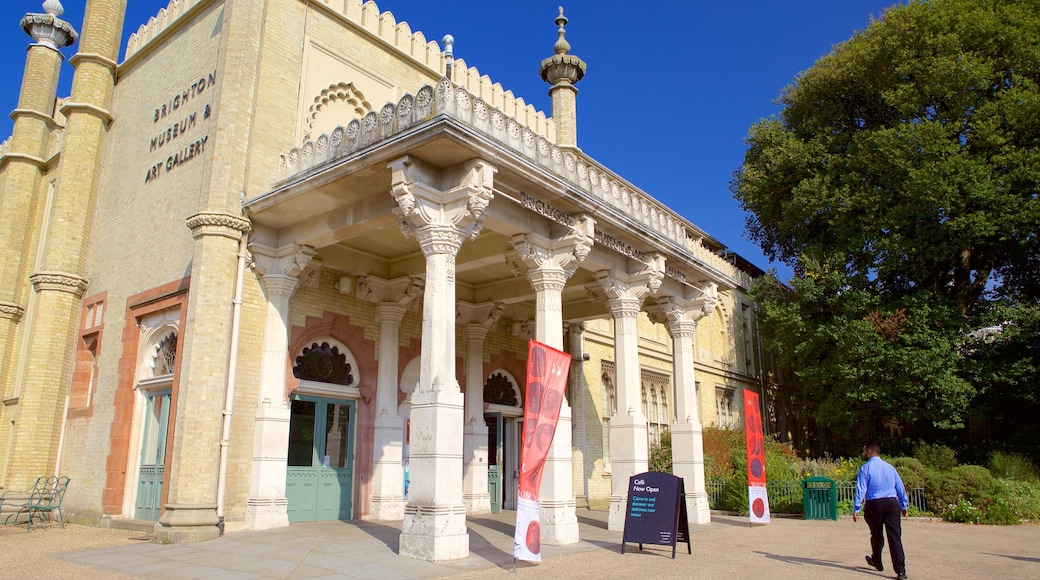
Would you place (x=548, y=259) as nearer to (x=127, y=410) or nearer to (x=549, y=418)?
(x=549, y=418)

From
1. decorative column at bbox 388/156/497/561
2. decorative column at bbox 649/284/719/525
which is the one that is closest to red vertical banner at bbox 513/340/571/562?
decorative column at bbox 388/156/497/561

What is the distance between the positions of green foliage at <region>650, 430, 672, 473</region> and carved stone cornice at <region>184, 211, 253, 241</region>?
1294 centimetres

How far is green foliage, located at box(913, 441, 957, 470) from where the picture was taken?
19.3 metres

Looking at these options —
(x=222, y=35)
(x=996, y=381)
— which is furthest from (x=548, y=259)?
(x=996, y=381)

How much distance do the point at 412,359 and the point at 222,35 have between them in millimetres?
7494

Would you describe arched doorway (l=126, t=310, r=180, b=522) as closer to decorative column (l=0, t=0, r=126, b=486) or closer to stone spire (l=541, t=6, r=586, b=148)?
decorative column (l=0, t=0, r=126, b=486)

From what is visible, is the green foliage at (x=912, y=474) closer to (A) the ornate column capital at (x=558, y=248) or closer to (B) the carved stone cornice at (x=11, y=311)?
(A) the ornate column capital at (x=558, y=248)

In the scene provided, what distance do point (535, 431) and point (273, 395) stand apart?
A: 5.34 metres

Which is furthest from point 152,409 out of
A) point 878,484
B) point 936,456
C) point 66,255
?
point 936,456

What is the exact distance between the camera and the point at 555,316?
11.9 m

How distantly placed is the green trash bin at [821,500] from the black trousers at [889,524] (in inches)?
327

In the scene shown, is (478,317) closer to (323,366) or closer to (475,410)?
(475,410)

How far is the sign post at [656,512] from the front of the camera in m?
10.0

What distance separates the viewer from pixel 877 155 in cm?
2086
